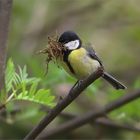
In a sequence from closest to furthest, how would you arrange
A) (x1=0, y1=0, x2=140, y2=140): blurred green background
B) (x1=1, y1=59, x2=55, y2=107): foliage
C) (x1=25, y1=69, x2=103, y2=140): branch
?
(x1=25, y1=69, x2=103, y2=140): branch < (x1=1, y1=59, x2=55, y2=107): foliage < (x1=0, y1=0, x2=140, y2=140): blurred green background

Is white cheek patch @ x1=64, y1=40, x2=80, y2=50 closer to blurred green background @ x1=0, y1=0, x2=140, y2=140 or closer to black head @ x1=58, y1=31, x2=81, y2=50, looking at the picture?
black head @ x1=58, y1=31, x2=81, y2=50

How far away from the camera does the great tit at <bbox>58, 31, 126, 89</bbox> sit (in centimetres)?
182

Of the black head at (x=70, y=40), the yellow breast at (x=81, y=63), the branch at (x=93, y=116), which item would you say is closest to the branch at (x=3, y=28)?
the black head at (x=70, y=40)

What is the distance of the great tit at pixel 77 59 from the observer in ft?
5.98

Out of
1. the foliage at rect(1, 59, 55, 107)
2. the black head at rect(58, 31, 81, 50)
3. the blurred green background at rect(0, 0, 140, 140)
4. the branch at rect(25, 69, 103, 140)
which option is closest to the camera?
the branch at rect(25, 69, 103, 140)

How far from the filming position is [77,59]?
1.91 m

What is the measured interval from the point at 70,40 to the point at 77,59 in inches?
3.6

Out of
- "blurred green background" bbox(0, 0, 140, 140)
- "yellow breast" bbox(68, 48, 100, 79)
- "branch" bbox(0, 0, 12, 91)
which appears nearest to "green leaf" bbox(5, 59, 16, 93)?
"branch" bbox(0, 0, 12, 91)

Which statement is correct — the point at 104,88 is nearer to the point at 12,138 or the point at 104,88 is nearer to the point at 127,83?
the point at 127,83

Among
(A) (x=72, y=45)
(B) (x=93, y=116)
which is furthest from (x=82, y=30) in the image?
(A) (x=72, y=45)

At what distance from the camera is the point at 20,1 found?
11.3ft

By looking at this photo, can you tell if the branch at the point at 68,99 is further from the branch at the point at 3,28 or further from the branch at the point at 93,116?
the branch at the point at 93,116

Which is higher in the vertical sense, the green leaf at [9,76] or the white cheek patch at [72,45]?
the green leaf at [9,76]

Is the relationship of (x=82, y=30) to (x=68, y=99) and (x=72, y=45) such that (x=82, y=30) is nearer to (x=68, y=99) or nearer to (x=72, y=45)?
(x=72, y=45)
